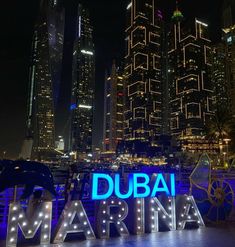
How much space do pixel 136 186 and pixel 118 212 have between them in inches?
39.3

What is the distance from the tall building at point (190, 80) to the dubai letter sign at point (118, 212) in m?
137

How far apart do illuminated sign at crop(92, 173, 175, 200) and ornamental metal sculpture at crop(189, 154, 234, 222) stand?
159 cm

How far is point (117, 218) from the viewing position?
814 cm

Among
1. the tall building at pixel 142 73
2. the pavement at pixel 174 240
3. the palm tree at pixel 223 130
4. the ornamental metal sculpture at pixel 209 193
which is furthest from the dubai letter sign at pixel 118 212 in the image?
the tall building at pixel 142 73

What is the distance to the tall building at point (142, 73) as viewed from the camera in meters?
174

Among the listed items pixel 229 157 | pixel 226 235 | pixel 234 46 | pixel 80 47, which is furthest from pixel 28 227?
pixel 80 47

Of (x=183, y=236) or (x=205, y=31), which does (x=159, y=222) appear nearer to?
(x=183, y=236)

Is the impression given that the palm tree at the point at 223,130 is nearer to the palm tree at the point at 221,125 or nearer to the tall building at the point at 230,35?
the palm tree at the point at 221,125

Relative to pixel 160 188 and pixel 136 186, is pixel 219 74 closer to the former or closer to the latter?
pixel 160 188

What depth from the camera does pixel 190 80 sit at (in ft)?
516

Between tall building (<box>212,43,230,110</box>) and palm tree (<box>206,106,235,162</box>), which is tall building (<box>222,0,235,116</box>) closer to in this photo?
tall building (<box>212,43,230,110</box>)

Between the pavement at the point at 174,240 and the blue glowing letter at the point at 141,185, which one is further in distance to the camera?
the blue glowing letter at the point at 141,185

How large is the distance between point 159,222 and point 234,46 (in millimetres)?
122286

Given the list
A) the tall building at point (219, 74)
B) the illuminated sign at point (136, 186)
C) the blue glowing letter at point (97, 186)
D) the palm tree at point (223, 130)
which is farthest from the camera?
the tall building at point (219, 74)
